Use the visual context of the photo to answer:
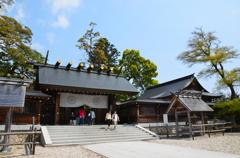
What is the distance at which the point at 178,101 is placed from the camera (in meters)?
13.8

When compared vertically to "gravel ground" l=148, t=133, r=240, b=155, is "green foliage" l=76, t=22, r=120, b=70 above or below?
above

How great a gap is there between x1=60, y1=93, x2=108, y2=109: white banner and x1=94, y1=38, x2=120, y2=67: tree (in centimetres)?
1282

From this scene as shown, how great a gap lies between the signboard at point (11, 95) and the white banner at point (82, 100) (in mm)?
7144

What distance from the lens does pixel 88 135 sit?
1187cm

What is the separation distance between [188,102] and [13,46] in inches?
700

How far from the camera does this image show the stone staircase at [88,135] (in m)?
10.5

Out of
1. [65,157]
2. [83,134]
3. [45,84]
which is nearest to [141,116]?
[83,134]

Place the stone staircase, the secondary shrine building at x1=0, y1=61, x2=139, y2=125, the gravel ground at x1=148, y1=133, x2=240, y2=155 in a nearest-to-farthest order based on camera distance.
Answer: the gravel ground at x1=148, y1=133, x2=240, y2=155 < the stone staircase < the secondary shrine building at x1=0, y1=61, x2=139, y2=125

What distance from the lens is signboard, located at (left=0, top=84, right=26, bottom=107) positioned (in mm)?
7766

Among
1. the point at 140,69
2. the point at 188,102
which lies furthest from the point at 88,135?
the point at 140,69

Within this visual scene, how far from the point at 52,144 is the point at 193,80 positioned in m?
19.1

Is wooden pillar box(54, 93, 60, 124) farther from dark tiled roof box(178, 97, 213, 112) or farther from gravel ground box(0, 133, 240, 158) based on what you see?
dark tiled roof box(178, 97, 213, 112)

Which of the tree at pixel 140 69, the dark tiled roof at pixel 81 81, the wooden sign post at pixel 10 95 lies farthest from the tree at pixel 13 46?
the tree at pixel 140 69

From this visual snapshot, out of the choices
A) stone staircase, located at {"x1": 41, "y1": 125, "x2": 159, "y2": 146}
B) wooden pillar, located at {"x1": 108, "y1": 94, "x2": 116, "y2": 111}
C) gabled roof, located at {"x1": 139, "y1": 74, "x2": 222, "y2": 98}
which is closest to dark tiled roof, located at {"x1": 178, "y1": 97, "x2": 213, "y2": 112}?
stone staircase, located at {"x1": 41, "y1": 125, "x2": 159, "y2": 146}
